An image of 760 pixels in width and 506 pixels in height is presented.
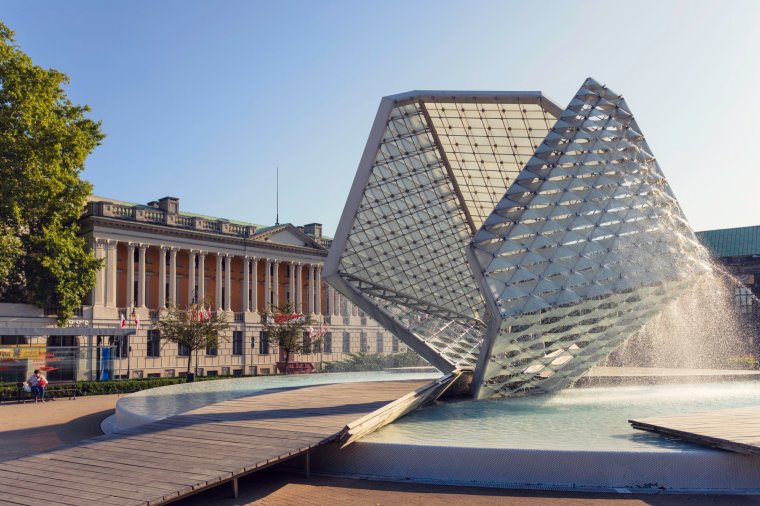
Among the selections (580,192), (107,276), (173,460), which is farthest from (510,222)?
(107,276)

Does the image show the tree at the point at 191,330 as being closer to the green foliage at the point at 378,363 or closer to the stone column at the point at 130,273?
the stone column at the point at 130,273

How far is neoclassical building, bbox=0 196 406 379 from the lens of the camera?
7194 centimetres

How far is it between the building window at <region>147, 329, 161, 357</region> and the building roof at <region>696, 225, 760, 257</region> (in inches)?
2621

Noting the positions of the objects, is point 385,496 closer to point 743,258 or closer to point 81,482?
point 81,482

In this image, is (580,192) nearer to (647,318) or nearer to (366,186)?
(647,318)

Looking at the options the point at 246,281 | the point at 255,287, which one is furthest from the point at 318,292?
the point at 246,281

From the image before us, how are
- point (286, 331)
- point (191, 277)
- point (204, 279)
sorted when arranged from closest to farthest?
point (286, 331) < point (191, 277) < point (204, 279)

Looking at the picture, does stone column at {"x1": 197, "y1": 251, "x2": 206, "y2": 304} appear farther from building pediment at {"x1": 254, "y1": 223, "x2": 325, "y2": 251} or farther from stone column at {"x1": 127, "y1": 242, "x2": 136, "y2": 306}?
stone column at {"x1": 127, "y1": 242, "x2": 136, "y2": 306}

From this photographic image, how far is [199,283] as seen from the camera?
273 feet

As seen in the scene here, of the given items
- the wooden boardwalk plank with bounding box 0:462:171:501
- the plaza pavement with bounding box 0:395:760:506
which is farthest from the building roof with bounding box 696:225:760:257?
the wooden boardwalk plank with bounding box 0:462:171:501

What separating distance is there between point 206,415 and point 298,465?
4.67 meters

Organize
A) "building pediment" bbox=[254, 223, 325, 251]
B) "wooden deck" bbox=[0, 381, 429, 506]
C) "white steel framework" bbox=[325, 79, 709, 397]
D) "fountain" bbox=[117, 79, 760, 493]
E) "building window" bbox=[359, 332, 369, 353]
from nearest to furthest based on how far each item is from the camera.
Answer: "wooden deck" bbox=[0, 381, 429, 506] → "fountain" bbox=[117, 79, 760, 493] → "white steel framework" bbox=[325, 79, 709, 397] → "building pediment" bbox=[254, 223, 325, 251] → "building window" bbox=[359, 332, 369, 353]

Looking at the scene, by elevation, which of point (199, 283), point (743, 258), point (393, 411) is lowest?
point (393, 411)

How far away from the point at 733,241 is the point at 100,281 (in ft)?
253
